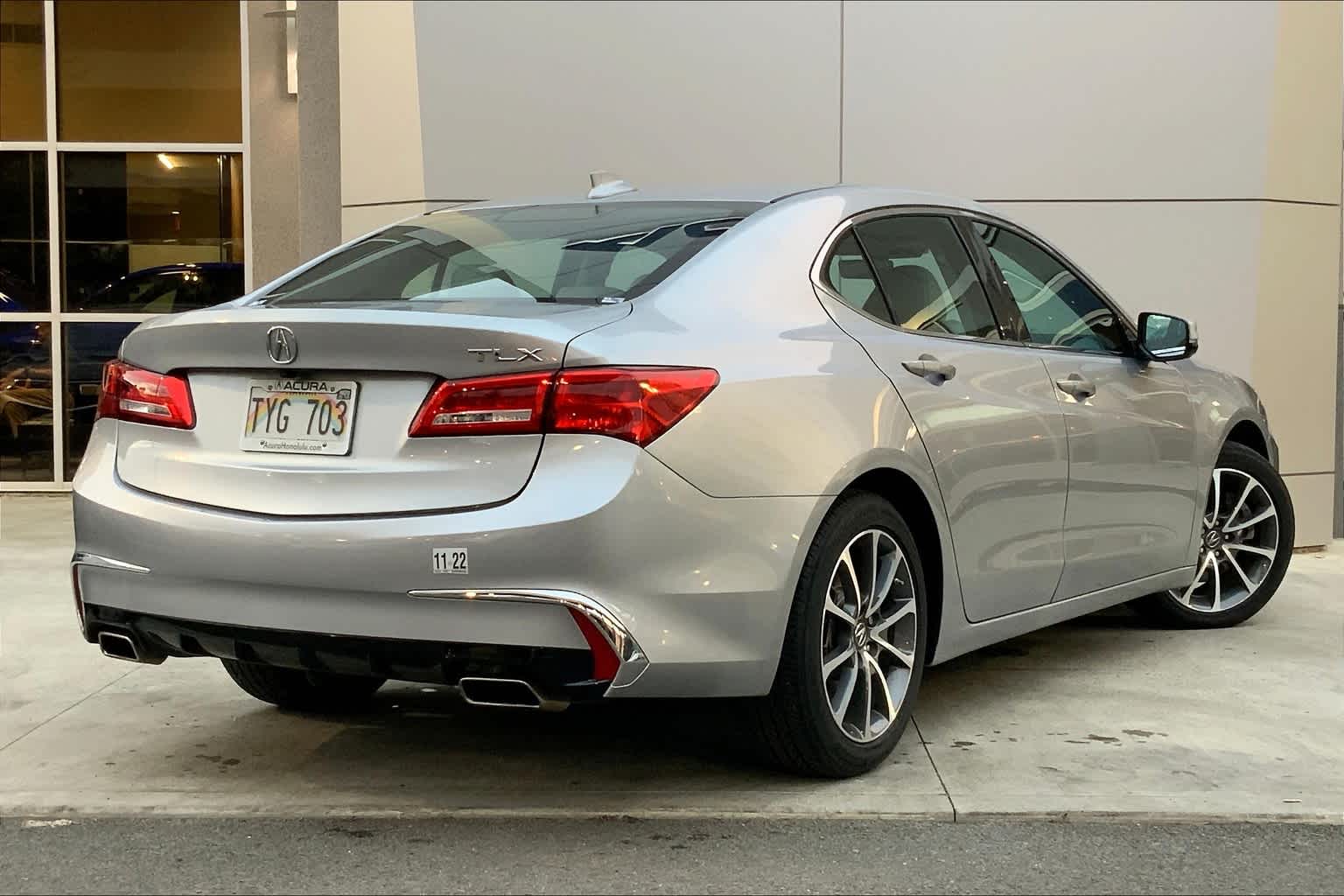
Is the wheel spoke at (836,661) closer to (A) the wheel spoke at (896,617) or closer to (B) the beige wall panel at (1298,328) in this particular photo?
(A) the wheel spoke at (896,617)

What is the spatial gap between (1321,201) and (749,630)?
6051 mm

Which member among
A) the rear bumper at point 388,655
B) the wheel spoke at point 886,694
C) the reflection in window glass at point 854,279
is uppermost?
the reflection in window glass at point 854,279

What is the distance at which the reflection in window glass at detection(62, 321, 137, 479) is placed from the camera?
11383 mm

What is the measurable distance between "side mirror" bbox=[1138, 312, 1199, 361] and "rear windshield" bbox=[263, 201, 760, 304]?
6.00 feet

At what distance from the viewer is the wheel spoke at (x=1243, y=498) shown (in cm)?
623

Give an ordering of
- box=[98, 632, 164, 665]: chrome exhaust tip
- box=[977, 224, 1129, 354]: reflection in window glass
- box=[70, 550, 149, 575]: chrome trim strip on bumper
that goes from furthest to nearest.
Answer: box=[977, 224, 1129, 354]: reflection in window glass < box=[98, 632, 164, 665]: chrome exhaust tip < box=[70, 550, 149, 575]: chrome trim strip on bumper

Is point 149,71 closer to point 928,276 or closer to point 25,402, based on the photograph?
point 25,402

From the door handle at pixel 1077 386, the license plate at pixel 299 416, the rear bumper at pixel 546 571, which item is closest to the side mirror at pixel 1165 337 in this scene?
the door handle at pixel 1077 386

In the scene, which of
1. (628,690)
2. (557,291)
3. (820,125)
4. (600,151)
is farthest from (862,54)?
(628,690)

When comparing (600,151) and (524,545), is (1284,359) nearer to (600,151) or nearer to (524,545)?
(600,151)

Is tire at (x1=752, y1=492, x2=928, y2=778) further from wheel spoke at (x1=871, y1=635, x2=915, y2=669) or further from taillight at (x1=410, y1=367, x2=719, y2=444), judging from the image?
taillight at (x1=410, y1=367, x2=719, y2=444)

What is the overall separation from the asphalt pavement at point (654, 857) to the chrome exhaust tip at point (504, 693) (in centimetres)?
35

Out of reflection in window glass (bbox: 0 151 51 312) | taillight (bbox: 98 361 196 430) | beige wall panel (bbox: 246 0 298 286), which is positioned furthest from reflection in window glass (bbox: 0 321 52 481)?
taillight (bbox: 98 361 196 430)

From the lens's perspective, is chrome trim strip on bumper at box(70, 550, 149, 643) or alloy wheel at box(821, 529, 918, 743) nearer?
chrome trim strip on bumper at box(70, 550, 149, 643)
